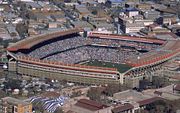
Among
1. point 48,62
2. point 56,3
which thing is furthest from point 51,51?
point 56,3

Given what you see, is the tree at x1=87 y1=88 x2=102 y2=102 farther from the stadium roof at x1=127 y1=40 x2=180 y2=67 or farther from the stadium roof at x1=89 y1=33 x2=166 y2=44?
the stadium roof at x1=89 y1=33 x2=166 y2=44

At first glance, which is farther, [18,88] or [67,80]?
[67,80]

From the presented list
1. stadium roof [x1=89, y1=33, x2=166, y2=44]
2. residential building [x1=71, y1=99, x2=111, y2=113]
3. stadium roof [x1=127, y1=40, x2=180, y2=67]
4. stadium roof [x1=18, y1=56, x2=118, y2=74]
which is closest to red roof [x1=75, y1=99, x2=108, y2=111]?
residential building [x1=71, y1=99, x2=111, y2=113]

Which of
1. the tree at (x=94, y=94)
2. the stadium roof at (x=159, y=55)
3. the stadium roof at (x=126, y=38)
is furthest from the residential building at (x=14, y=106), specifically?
the stadium roof at (x=126, y=38)

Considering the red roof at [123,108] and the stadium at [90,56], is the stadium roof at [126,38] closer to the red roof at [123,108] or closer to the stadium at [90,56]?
the stadium at [90,56]

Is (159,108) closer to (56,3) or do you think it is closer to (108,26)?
(108,26)

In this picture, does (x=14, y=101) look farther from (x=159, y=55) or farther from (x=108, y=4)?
(x=108, y=4)
